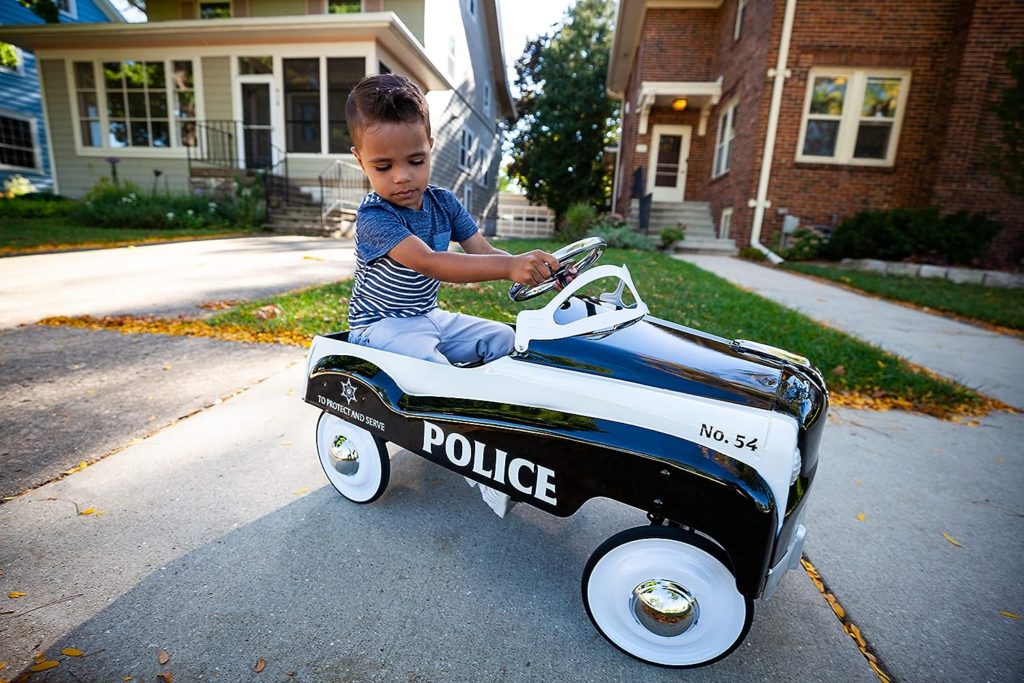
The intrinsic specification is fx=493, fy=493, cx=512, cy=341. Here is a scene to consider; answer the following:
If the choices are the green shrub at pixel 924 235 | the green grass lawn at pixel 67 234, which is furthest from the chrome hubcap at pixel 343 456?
the green shrub at pixel 924 235

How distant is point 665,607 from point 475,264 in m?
1.12

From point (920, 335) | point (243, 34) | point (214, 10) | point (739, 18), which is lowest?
point (920, 335)

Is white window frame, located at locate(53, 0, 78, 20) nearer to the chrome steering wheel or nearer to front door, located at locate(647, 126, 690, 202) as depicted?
front door, located at locate(647, 126, 690, 202)

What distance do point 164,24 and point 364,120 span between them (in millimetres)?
15653

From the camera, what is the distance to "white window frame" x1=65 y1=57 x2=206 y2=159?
44.8ft

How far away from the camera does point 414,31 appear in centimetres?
1378

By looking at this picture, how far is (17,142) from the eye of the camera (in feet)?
55.3

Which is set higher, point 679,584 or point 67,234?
point 67,234

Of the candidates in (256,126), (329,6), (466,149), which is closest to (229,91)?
(256,126)

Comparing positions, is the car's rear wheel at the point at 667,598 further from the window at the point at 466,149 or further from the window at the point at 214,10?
the window at the point at 214,10

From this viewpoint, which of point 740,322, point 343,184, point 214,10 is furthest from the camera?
point 214,10

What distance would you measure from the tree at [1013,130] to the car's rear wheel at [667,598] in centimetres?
1150

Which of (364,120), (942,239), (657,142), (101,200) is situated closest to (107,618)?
(364,120)

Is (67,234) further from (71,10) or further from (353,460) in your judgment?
(71,10)
